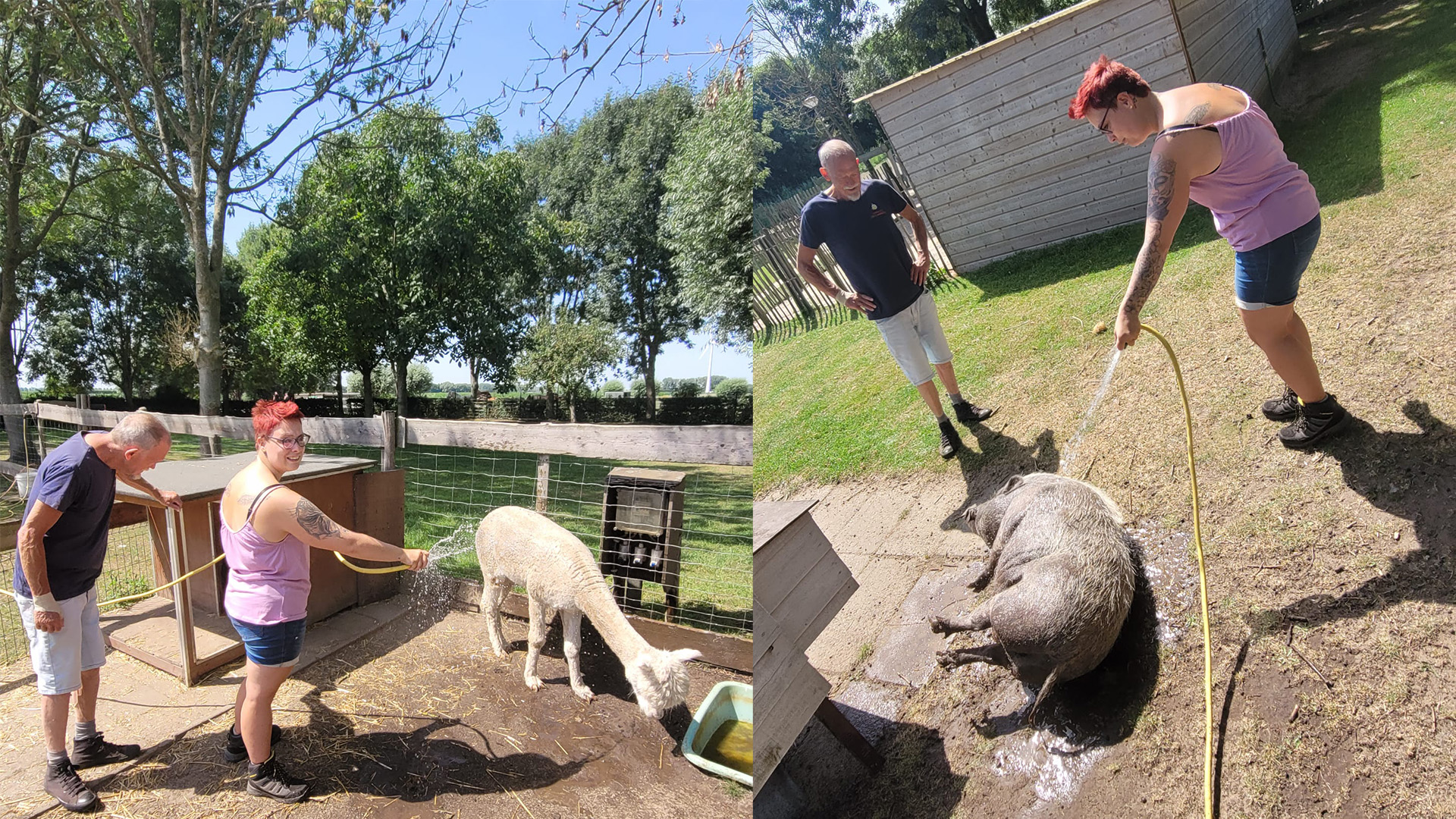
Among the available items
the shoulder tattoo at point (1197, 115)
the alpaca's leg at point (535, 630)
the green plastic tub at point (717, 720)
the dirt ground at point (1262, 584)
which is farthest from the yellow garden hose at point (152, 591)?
the shoulder tattoo at point (1197, 115)

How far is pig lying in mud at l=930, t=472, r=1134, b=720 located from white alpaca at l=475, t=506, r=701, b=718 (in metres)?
0.79

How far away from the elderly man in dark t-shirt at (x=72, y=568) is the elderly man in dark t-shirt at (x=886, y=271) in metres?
1.87

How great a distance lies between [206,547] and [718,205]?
6.29 ft

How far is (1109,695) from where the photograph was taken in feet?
3.71

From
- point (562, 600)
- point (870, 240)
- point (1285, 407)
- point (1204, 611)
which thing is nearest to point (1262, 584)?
point (1204, 611)

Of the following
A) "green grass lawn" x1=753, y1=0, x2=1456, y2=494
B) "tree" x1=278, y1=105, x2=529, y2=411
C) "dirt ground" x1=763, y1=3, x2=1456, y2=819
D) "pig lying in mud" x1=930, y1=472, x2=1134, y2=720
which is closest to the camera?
"dirt ground" x1=763, y1=3, x2=1456, y2=819

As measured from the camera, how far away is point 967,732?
1133 mm

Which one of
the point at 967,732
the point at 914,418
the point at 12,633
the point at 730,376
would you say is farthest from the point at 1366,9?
the point at 12,633

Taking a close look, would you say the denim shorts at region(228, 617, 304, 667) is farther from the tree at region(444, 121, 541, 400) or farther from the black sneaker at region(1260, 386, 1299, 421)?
the black sneaker at region(1260, 386, 1299, 421)

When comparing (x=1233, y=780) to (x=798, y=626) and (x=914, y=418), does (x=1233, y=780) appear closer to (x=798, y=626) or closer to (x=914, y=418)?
(x=798, y=626)

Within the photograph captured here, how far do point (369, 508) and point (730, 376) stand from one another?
142 cm

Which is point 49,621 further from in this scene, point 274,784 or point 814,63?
point 814,63

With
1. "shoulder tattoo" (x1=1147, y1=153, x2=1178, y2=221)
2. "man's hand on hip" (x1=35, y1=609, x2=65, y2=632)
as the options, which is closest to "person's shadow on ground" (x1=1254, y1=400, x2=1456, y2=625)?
"shoulder tattoo" (x1=1147, y1=153, x2=1178, y2=221)

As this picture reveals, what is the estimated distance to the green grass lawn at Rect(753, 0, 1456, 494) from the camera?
1279 mm
